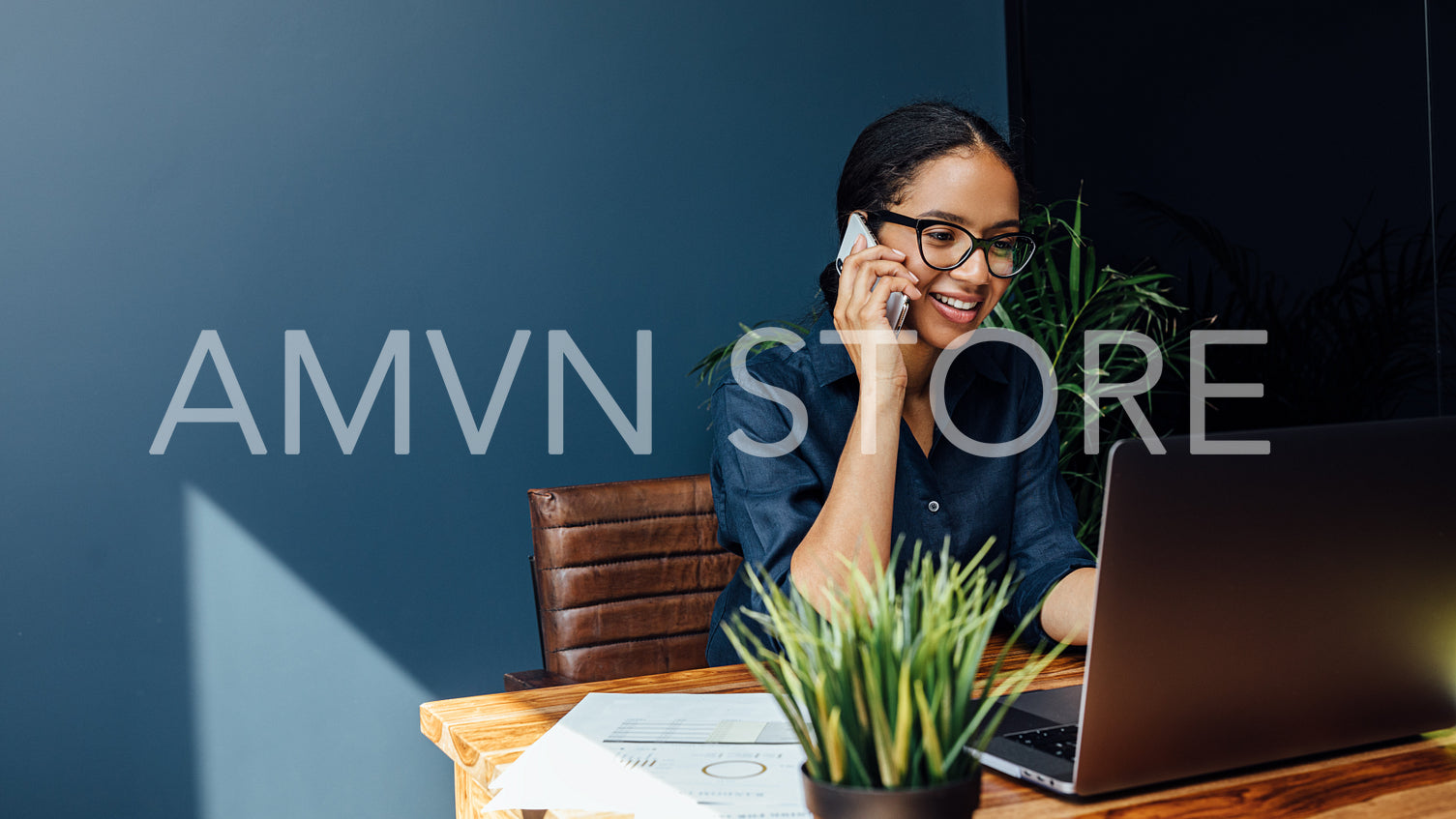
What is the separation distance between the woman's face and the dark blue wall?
4.45ft

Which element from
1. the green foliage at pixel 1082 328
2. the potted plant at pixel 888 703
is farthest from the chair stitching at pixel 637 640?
the potted plant at pixel 888 703

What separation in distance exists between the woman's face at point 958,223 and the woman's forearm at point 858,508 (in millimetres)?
207

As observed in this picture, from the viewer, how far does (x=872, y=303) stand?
159 centimetres

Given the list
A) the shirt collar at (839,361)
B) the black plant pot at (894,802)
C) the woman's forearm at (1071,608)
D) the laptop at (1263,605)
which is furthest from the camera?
the shirt collar at (839,361)

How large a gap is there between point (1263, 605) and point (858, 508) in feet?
2.15

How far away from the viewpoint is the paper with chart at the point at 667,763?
832mm

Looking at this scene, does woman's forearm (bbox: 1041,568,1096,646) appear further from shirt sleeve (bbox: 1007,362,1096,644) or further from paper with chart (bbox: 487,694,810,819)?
paper with chart (bbox: 487,694,810,819)

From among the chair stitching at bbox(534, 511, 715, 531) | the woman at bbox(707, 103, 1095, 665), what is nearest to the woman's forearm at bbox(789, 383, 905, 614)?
the woman at bbox(707, 103, 1095, 665)

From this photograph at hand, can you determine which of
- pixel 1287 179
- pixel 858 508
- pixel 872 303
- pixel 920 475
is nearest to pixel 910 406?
pixel 920 475

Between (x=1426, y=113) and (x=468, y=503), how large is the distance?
7.50ft

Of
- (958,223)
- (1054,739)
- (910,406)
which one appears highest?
(958,223)

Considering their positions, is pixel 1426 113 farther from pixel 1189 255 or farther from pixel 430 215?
pixel 430 215

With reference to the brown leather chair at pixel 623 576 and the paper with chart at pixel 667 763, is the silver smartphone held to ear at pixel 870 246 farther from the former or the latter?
the paper with chart at pixel 667 763

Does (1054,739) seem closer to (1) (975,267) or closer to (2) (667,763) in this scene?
(2) (667,763)
